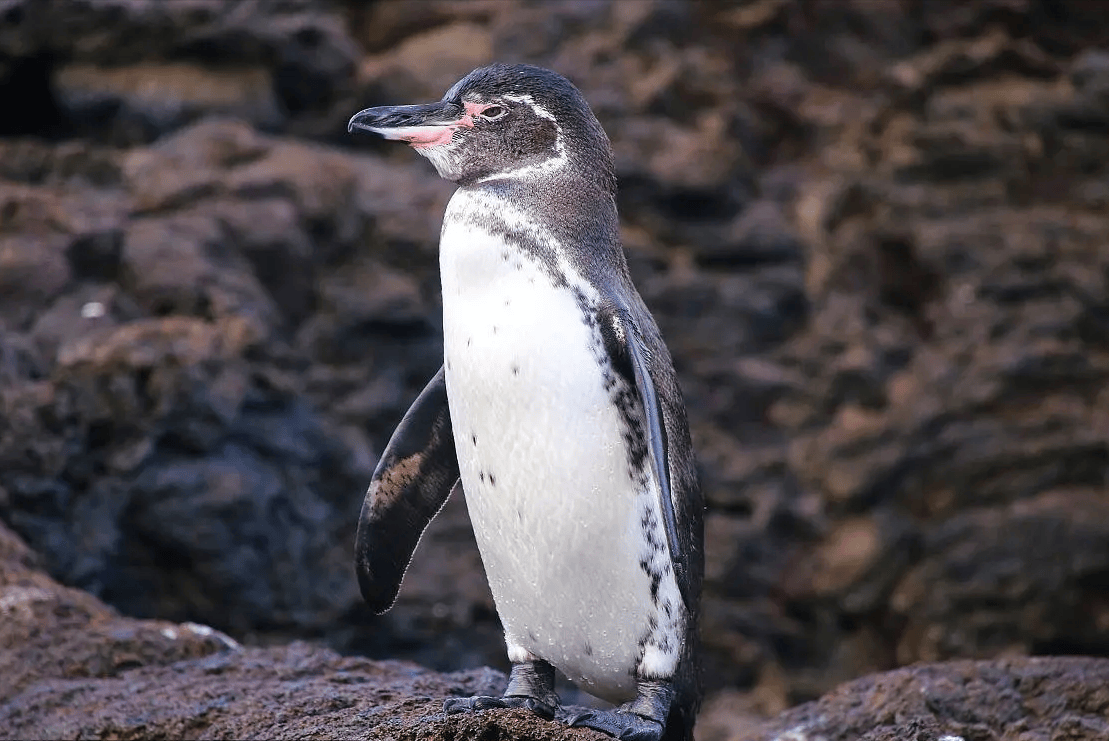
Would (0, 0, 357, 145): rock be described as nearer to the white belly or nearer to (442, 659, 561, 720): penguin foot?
the white belly

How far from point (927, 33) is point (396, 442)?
209 inches

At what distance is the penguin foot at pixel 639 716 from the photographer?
2576mm

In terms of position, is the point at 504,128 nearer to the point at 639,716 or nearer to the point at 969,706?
the point at 639,716

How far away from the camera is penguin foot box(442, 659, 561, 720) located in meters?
2.61

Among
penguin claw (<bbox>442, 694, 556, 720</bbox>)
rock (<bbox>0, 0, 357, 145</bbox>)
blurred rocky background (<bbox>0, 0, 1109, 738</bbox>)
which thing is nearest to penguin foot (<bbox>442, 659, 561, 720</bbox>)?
penguin claw (<bbox>442, 694, 556, 720</bbox>)

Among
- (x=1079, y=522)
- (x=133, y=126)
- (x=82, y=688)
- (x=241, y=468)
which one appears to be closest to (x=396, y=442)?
(x=82, y=688)

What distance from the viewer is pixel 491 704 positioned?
2625 mm

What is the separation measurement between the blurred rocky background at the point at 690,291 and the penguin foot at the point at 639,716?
2.44 metres

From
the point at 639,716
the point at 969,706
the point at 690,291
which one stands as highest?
the point at 639,716

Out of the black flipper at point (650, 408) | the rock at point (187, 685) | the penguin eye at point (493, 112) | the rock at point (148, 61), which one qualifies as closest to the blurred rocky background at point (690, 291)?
the rock at point (148, 61)

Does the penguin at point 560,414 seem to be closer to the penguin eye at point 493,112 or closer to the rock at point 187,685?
the penguin eye at point 493,112

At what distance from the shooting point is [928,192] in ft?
23.6

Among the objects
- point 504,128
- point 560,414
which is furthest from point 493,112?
point 560,414

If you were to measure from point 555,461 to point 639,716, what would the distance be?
55cm
